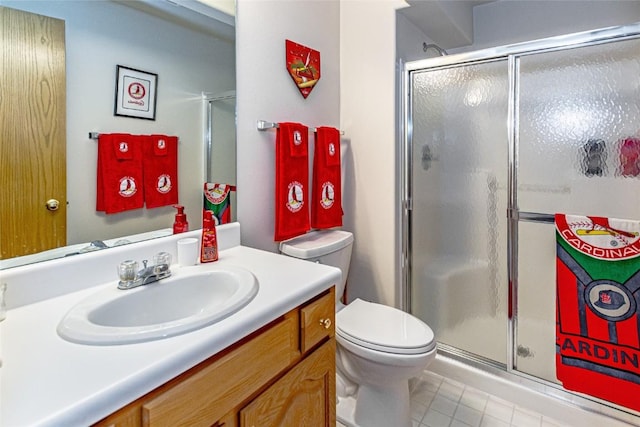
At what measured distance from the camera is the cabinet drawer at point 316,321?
0.97 metres

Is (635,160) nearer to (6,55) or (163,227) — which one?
(163,227)

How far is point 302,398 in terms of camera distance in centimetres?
97

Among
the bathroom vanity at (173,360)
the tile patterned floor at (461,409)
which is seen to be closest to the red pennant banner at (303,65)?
the bathroom vanity at (173,360)

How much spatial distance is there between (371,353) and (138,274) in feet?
2.87

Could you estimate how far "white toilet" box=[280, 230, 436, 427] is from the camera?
1.36m

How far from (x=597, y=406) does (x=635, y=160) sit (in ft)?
3.45

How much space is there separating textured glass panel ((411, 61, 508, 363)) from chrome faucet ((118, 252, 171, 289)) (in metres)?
1.35

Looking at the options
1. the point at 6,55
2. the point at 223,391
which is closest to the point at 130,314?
the point at 223,391

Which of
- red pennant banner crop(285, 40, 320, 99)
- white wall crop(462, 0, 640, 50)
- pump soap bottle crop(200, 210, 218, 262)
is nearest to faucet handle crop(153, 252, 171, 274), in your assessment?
pump soap bottle crop(200, 210, 218, 262)

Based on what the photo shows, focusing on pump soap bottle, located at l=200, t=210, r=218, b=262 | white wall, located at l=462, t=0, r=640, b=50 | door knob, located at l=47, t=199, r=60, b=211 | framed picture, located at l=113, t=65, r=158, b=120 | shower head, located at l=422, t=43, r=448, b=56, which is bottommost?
pump soap bottle, located at l=200, t=210, r=218, b=262

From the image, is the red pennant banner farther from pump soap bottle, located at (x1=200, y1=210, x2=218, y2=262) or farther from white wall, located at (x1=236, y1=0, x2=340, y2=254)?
pump soap bottle, located at (x1=200, y1=210, x2=218, y2=262)

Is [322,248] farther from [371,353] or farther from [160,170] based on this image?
[160,170]

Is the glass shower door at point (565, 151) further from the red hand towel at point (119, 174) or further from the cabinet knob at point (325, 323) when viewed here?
the red hand towel at point (119, 174)

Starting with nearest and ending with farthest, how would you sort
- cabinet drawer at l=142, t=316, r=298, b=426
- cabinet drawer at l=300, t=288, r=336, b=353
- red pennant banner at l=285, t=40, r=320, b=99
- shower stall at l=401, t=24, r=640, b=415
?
cabinet drawer at l=142, t=316, r=298, b=426 < cabinet drawer at l=300, t=288, r=336, b=353 < shower stall at l=401, t=24, r=640, b=415 < red pennant banner at l=285, t=40, r=320, b=99
